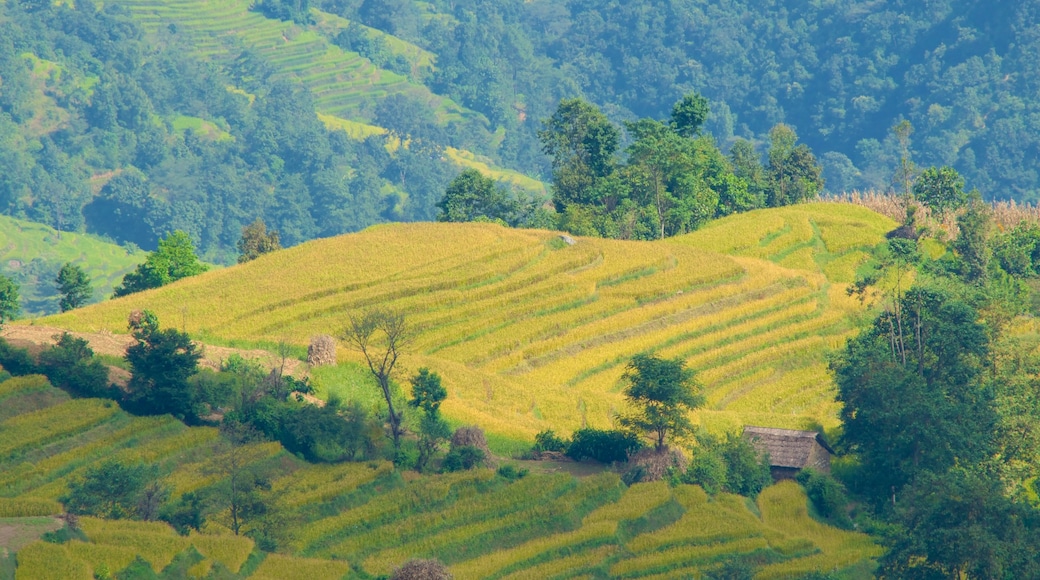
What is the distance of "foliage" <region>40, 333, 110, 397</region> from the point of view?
123 feet

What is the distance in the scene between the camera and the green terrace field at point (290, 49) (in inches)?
6403

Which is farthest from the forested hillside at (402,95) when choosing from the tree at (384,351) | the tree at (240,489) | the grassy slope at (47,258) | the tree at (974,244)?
the tree at (240,489)

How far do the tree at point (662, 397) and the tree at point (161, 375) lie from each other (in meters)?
10.8

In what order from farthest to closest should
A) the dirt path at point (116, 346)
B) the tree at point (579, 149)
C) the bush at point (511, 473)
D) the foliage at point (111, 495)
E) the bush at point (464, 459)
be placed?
the tree at point (579, 149)
the dirt path at point (116, 346)
the bush at point (464, 459)
the bush at point (511, 473)
the foliage at point (111, 495)

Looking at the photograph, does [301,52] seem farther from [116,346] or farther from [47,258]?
[116,346]

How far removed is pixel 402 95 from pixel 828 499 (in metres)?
128

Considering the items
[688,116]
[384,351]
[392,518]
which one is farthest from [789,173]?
[392,518]

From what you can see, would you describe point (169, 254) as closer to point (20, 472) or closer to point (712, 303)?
point (712, 303)

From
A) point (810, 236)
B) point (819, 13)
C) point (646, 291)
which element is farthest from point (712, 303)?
point (819, 13)

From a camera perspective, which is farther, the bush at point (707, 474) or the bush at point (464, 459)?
the bush at point (464, 459)

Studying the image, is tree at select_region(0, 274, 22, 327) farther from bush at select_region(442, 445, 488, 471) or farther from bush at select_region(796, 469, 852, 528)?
bush at select_region(796, 469, 852, 528)

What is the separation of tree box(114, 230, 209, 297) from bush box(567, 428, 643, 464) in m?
24.6

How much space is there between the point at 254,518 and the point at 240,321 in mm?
Answer: 19183

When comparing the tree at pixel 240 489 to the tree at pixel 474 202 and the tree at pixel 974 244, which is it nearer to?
the tree at pixel 974 244
